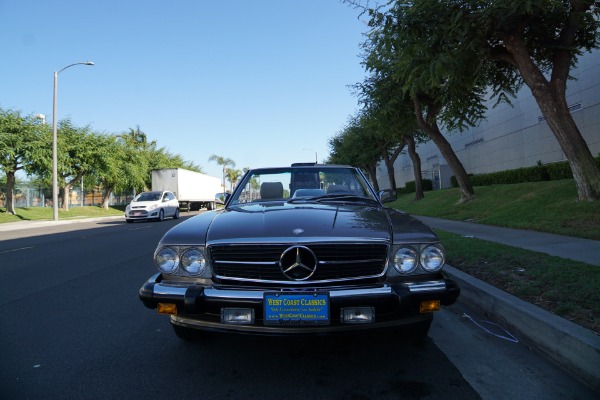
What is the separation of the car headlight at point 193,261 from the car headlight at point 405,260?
1.37 m

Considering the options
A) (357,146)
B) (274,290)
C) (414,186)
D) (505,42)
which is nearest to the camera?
(274,290)

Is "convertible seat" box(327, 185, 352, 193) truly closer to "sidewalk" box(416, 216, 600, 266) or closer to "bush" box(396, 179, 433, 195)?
"sidewalk" box(416, 216, 600, 266)

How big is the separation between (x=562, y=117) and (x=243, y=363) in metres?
10.5

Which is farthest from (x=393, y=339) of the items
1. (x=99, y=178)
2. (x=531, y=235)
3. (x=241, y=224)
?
(x=99, y=178)

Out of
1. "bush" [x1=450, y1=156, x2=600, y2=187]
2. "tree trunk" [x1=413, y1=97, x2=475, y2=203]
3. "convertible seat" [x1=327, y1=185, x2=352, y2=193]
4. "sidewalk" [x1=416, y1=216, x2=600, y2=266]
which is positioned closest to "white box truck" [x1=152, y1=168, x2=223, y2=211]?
"tree trunk" [x1=413, y1=97, x2=475, y2=203]

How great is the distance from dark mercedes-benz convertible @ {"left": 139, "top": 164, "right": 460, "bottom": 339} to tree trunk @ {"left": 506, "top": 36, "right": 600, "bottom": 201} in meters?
9.09

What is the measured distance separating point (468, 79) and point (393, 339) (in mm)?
10171

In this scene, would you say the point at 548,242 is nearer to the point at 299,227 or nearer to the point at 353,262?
the point at 353,262

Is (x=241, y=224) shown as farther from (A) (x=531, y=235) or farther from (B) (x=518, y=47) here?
(B) (x=518, y=47)

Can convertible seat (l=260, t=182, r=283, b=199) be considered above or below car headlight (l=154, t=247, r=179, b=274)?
above

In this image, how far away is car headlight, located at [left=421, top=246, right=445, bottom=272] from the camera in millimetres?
2939

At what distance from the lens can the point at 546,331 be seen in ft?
10.9

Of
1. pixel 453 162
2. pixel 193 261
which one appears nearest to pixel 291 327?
pixel 193 261

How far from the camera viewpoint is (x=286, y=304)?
2.64m
